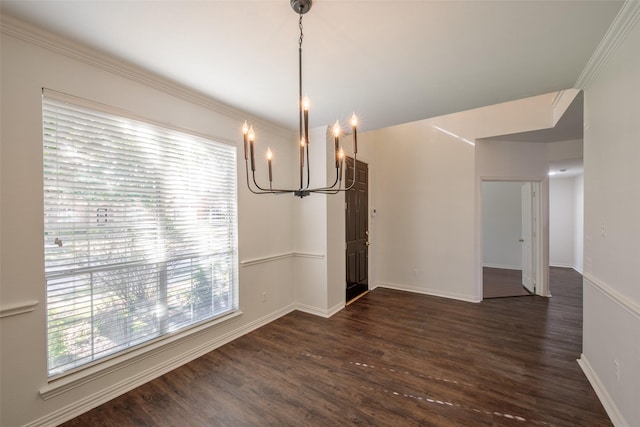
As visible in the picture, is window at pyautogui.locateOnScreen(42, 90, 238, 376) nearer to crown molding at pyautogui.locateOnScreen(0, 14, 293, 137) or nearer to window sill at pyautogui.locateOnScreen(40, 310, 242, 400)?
window sill at pyautogui.locateOnScreen(40, 310, 242, 400)

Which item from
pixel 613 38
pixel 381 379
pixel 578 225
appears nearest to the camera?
pixel 613 38

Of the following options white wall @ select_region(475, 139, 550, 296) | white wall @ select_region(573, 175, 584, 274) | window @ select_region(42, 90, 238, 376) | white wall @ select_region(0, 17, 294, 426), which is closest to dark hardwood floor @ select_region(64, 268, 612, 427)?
white wall @ select_region(0, 17, 294, 426)

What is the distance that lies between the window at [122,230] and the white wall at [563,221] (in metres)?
8.16

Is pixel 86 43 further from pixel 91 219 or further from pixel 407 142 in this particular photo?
pixel 407 142

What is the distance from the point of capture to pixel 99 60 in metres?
1.97

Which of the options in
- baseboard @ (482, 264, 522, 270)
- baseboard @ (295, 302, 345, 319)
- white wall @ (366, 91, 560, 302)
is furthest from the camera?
baseboard @ (482, 264, 522, 270)

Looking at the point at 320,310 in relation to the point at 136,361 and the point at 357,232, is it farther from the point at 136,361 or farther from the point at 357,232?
the point at 136,361

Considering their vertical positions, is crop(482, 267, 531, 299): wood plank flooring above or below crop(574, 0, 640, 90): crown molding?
below

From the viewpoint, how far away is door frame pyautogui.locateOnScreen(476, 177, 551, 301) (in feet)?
13.9

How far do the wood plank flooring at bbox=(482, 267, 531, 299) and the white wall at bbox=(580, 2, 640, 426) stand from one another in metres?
2.40

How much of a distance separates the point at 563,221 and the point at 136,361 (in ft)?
29.7

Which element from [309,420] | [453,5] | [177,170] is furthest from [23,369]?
[453,5]

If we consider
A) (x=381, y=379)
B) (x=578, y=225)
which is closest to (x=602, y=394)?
(x=381, y=379)

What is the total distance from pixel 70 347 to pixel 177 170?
159 cm
